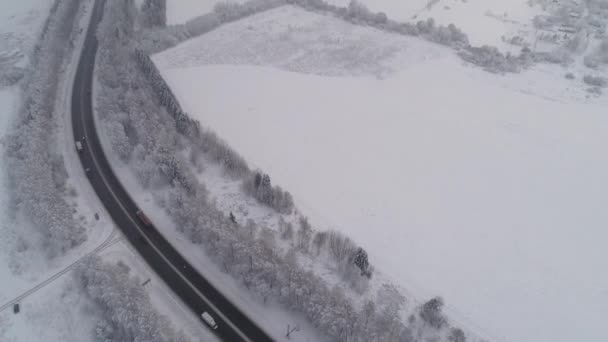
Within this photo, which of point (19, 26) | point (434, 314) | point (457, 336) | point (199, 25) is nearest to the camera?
point (457, 336)

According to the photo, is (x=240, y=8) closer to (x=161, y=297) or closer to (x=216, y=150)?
(x=216, y=150)

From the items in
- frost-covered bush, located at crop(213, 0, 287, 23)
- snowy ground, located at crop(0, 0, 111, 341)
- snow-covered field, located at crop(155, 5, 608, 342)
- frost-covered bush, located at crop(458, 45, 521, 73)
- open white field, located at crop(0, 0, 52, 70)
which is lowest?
snowy ground, located at crop(0, 0, 111, 341)

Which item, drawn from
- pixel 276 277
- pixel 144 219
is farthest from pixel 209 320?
pixel 144 219

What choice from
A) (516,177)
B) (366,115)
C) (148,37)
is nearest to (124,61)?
(148,37)

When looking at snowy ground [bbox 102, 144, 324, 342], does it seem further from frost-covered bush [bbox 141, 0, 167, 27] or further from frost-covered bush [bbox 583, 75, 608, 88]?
frost-covered bush [bbox 583, 75, 608, 88]

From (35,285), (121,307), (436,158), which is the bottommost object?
(35,285)

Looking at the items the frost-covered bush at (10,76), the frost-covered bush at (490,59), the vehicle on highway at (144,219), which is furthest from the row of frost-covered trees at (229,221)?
the frost-covered bush at (490,59)

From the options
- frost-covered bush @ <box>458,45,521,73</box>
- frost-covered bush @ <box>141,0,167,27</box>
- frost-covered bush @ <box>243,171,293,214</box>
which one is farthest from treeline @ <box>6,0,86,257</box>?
frost-covered bush @ <box>458,45,521,73</box>
